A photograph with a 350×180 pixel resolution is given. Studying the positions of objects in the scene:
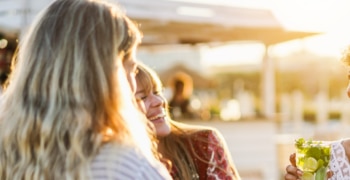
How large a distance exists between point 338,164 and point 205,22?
6.24 meters

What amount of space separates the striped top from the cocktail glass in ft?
2.70

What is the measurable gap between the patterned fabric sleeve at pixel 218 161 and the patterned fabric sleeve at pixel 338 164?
1.24 feet

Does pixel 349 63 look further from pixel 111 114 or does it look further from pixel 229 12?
pixel 229 12

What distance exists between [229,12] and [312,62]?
773 inches

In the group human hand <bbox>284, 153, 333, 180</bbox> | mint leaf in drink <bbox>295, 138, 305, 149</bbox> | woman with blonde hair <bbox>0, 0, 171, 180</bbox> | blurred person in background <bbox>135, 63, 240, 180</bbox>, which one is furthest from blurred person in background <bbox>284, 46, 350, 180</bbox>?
woman with blonde hair <bbox>0, 0, 171, 180</bbox>

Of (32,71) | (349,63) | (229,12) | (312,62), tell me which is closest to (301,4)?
(229,12)

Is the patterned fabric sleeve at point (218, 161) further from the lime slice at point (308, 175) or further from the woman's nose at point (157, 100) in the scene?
the lime slice at point (308, 175)

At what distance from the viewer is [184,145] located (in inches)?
119

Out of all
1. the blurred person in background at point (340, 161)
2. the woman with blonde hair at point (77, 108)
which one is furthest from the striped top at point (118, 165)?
the blurred person in background at point (340, 161)

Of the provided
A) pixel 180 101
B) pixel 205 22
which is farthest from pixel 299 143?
pixel 180 101

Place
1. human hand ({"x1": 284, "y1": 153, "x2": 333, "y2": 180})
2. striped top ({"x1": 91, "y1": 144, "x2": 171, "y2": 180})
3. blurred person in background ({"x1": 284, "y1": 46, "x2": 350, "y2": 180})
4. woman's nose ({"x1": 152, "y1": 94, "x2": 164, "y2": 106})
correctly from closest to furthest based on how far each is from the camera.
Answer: striped top ({"x1": 91, "y1": 144, "x2": 171, "y2": 180})
human hand ({"x1": 284, "y1": 153, "x2": 333, "y2": 180})
blurred person in background ({"x1": 284, "y1": 46, "x2": 350, "y2": 180})
woman's nose ({"x1": 152, "y1": 94, "x2": 164, "y2": 106})

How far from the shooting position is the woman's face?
284 centimetres

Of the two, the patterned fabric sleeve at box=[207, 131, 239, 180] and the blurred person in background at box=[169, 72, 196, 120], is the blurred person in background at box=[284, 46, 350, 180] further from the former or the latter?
the blurred person in background at box=[169, 72, 196, 120]

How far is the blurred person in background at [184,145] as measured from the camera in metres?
2.92
